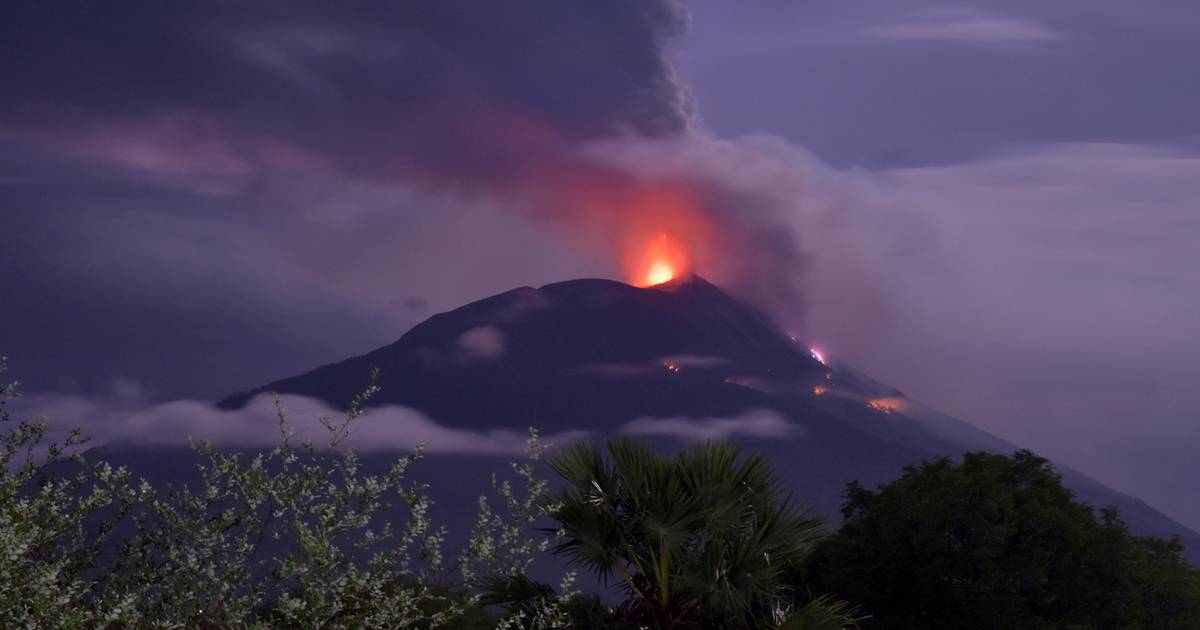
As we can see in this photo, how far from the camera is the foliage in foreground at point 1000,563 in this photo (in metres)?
25.6

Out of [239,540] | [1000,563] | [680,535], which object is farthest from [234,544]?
[1000,563]

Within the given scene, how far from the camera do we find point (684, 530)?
18.7 m

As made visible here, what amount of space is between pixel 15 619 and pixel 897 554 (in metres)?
19.8

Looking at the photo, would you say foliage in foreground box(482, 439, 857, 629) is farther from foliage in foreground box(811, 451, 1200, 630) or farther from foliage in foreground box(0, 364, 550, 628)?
foliage in foreground box(811, 451, 1200, 630)

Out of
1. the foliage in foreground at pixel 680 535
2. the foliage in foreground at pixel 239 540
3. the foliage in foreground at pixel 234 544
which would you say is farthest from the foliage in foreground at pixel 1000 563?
the foliage in foreground at pixel 239 540

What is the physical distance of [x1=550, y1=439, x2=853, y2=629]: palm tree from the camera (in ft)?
60.4

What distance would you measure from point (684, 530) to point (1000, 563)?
10.1 meters

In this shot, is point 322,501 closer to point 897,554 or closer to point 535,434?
point 535,434

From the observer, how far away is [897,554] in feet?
87.4

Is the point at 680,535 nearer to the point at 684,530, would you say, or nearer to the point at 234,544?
the point at 684,530

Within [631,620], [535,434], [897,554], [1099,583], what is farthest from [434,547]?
[1099,583]

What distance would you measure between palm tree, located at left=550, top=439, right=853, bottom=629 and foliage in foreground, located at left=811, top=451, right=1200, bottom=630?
7321 mm

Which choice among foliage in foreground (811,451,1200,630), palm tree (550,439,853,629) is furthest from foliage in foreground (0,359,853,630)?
foliage in foreground (811,451,1200,630)

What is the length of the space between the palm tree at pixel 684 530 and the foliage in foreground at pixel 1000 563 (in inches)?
288
